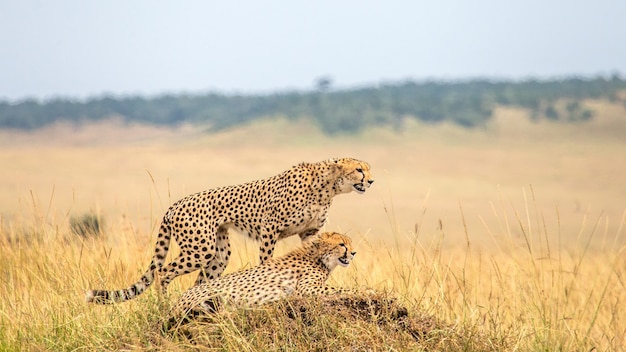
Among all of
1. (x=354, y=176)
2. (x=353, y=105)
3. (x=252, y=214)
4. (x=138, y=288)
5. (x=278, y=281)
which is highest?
(x=354, y=176)

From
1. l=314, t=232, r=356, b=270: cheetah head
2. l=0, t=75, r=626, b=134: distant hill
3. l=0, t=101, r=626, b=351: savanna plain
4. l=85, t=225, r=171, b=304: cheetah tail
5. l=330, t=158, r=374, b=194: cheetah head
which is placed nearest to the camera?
l=0, t=101, r=626, b=351: savanna plain

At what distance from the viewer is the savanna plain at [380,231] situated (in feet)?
16.4

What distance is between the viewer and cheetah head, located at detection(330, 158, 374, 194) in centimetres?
572

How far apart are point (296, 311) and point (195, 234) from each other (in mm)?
1187

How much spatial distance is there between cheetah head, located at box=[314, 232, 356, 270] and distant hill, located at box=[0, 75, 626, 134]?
41.0 m

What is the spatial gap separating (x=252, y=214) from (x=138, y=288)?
757 mm

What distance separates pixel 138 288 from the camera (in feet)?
18.7

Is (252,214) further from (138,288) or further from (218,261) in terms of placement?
(138,288)

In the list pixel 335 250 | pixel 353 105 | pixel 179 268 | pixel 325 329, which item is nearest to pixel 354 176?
pixel 335 250

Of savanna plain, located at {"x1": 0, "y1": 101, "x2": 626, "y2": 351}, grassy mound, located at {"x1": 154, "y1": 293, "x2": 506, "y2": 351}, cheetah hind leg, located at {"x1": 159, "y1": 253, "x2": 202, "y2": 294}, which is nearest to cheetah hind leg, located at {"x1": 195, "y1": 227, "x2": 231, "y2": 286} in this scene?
cheetah hind leg, located at {"x1": 159, "y1": 253, "x2": 202, "y2": 294}

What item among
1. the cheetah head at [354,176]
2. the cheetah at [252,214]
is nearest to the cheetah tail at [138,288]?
the cheetah at [252,214]

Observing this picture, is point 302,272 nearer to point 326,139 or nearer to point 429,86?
point 326,139

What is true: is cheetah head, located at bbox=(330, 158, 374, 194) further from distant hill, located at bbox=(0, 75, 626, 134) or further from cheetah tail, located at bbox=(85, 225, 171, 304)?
distant hill, located at bbox=(0, 75, 626, 134)

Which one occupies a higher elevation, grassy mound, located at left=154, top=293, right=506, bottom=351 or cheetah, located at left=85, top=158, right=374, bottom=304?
cheetah, located at left=85, top=158, right=374, bottom=304
